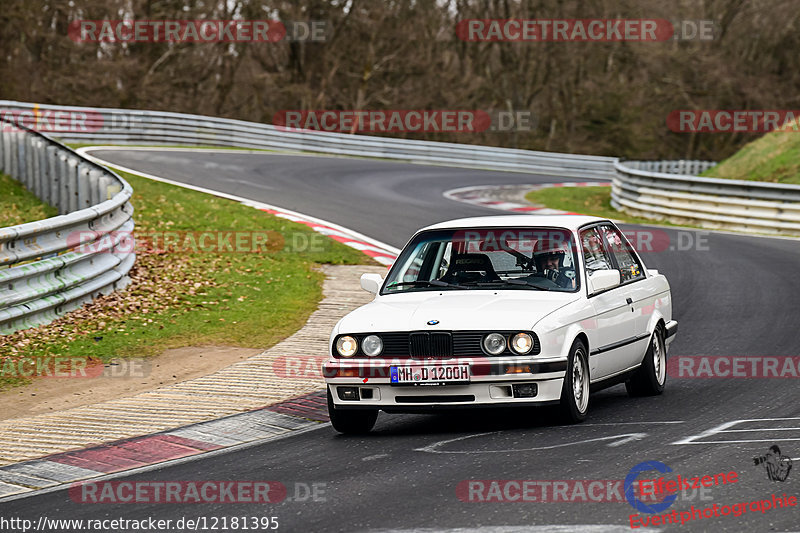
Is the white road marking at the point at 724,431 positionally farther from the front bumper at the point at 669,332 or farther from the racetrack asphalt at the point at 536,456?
the front bumper at the point at 669,332

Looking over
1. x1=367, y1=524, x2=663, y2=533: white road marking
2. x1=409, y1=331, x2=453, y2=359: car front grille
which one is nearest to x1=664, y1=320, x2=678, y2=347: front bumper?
x1=409, y1=331, x2=453, y2=359: car front grille

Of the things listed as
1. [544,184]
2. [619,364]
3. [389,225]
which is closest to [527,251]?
[619,364]

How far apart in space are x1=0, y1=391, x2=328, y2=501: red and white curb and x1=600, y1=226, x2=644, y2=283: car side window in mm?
2798

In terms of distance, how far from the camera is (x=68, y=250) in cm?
1340

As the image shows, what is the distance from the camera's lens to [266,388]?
403 inches

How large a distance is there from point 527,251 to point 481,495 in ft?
11.0

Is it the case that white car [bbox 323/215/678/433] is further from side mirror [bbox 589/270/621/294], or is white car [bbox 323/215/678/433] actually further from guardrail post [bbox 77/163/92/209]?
guardrail post [bbox 77/163/92/209]

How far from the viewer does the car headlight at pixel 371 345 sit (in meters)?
8.23

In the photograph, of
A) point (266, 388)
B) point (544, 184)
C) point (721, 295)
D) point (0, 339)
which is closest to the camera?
point (266, 388)

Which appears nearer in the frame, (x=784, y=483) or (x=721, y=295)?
(x=784, y=483)

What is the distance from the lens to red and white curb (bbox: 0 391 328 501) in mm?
7426

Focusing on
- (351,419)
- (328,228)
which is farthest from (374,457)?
(328,228)

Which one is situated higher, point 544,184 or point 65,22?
point 65,22

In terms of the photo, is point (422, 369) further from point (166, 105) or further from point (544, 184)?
point (166, 105)
